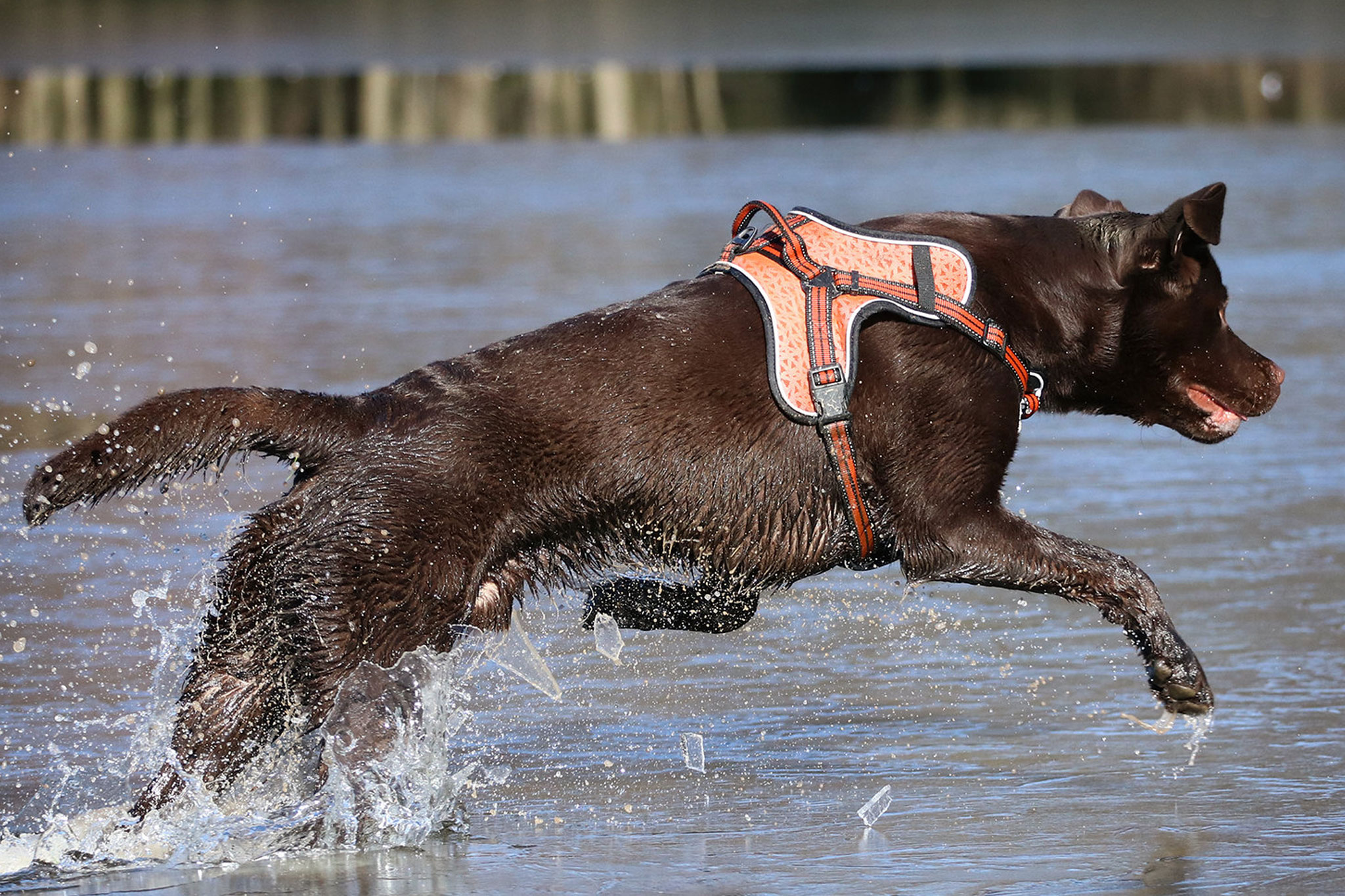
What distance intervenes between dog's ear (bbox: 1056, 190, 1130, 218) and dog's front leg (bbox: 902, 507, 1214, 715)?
3.46ft

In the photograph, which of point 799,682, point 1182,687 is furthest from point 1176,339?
point 799,682

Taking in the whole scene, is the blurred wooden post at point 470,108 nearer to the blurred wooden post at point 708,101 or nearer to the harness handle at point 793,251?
the blurred wooden post at point 708,101

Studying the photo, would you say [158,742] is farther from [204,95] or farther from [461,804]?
[204,95]

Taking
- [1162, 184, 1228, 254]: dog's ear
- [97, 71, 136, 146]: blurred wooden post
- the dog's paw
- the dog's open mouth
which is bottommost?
[97, 71, 136, 146]: blurred wooden post

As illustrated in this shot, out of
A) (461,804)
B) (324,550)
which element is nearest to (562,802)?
(461,804)

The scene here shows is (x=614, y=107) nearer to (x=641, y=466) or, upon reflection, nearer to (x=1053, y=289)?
(x=1053, y=289)

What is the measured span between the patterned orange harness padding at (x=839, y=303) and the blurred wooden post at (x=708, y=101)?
26.0 meters

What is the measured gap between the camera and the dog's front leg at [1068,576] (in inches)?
183

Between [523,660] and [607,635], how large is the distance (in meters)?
0.27

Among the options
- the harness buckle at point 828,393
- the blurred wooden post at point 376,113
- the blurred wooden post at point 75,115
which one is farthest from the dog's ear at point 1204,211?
the blurred wooden post at point 75,115

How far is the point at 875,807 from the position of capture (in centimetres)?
475

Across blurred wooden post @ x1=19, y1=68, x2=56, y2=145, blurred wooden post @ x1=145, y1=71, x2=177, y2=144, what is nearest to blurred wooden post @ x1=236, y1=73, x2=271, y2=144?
blurred wooden post @ x1=145, y1=71, x2=177, y2=144

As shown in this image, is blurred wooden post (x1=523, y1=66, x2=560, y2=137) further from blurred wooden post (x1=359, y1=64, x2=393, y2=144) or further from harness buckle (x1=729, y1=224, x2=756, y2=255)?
harness buckle (x1=729, y1=224, x2=756, y2=255)

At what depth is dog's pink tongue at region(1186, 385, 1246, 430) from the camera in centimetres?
506
